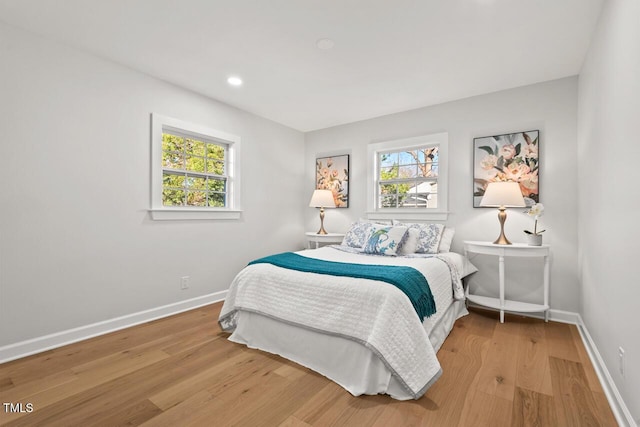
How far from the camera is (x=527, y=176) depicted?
317cm

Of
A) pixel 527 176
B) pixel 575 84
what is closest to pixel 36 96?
pixel 527 176

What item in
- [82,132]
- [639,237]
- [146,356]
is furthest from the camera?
[82,132]

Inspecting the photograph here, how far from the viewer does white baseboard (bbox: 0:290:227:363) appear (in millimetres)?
2235

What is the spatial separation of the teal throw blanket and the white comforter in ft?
0.17

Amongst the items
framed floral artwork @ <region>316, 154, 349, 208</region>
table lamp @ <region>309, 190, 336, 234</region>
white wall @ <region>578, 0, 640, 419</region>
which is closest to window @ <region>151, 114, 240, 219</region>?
table lamp @ <region>309, 190, 336, 234</region>

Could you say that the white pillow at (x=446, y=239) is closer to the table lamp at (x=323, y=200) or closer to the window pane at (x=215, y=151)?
the table lamp at (x=323, y=200)

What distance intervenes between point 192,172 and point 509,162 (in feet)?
11.3

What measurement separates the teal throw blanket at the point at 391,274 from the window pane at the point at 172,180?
1.51 m

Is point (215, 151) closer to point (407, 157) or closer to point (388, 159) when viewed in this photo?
point (388, 159)

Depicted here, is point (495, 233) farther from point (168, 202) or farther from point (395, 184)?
point (168, 202)

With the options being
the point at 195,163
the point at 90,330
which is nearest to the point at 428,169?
the point at 195,163

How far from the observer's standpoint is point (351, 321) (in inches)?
76.6

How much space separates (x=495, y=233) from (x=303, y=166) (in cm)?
290

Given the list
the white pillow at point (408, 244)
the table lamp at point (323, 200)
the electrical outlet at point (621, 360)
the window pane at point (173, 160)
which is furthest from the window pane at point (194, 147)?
the electrical outlet at point (621, 360)
